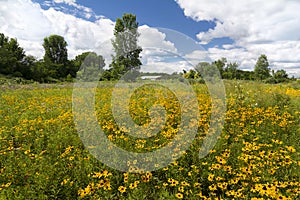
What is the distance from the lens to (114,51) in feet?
19.6

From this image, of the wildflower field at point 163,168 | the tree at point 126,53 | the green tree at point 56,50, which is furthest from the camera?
the green tree at point 56,50

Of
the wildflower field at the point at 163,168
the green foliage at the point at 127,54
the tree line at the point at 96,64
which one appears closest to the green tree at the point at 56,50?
the tree line at the point at 96,64

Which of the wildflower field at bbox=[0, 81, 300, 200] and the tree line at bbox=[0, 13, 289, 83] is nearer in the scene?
the wildflower field at bbox=[0, 81, 300, 200]

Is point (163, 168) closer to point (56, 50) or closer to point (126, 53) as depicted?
point (126, 53)

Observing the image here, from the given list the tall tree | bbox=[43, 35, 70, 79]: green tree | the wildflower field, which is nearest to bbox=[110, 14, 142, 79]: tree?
the wildflower field

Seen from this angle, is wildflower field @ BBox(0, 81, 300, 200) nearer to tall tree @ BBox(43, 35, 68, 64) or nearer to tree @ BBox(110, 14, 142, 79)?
tree @ BBox(110, 14, 142, 79)

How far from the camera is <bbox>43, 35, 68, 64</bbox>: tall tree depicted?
48275mm

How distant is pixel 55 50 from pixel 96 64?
156ft

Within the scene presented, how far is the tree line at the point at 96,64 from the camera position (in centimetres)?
598

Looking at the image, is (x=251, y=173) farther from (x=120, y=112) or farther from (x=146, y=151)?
(x=120, y=112)

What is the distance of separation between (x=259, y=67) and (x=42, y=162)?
4888cm

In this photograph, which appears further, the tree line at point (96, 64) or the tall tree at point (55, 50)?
the tall tree at point (55, 50)

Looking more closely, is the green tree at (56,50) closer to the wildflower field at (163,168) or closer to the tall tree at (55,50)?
the tall tree at (55,50)

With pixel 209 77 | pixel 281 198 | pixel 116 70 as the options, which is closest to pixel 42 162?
pixel 281 198
